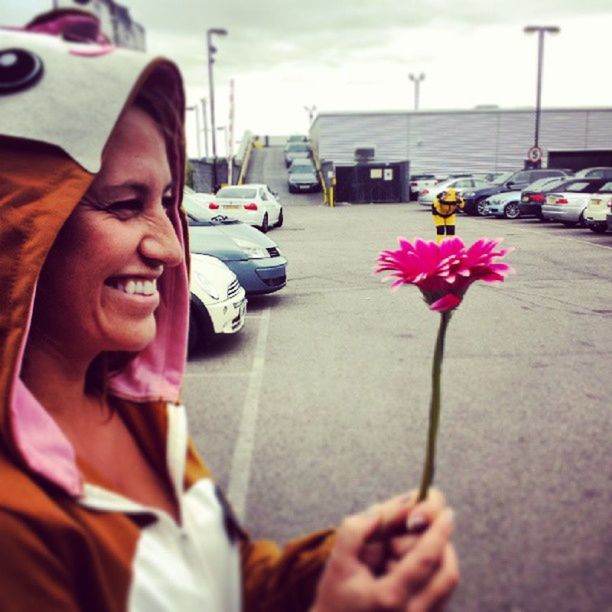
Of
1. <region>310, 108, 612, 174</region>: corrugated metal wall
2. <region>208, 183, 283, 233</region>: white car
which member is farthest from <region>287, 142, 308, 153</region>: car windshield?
<region>208, 183, 283, 233</region>: white car

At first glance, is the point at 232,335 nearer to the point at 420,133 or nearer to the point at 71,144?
the point at 71,144

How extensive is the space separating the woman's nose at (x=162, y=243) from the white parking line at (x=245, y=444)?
262 centimetres

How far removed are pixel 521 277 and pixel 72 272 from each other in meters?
11.0

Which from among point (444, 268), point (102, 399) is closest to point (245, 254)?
point (102, 399)

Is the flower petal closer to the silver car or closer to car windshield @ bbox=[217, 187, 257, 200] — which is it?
car windshield @ bbox=[217, 187, 257, 200]

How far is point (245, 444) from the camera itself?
180 inches

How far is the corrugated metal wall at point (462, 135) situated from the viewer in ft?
147

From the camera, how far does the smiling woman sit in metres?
0.88

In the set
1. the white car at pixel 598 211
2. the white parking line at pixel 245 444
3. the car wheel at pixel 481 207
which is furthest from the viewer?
the car wheel at pixel 481 207

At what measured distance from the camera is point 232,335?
7.79 m

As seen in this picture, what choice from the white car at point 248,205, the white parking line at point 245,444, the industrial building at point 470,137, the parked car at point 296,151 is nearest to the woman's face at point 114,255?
the white parking line at point 245,444

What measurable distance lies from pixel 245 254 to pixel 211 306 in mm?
2075

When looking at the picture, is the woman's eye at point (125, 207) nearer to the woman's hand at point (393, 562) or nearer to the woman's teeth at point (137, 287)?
the woman's teeth at point (137, 287)

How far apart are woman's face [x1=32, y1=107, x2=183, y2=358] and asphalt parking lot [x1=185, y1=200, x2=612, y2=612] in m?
2.28
